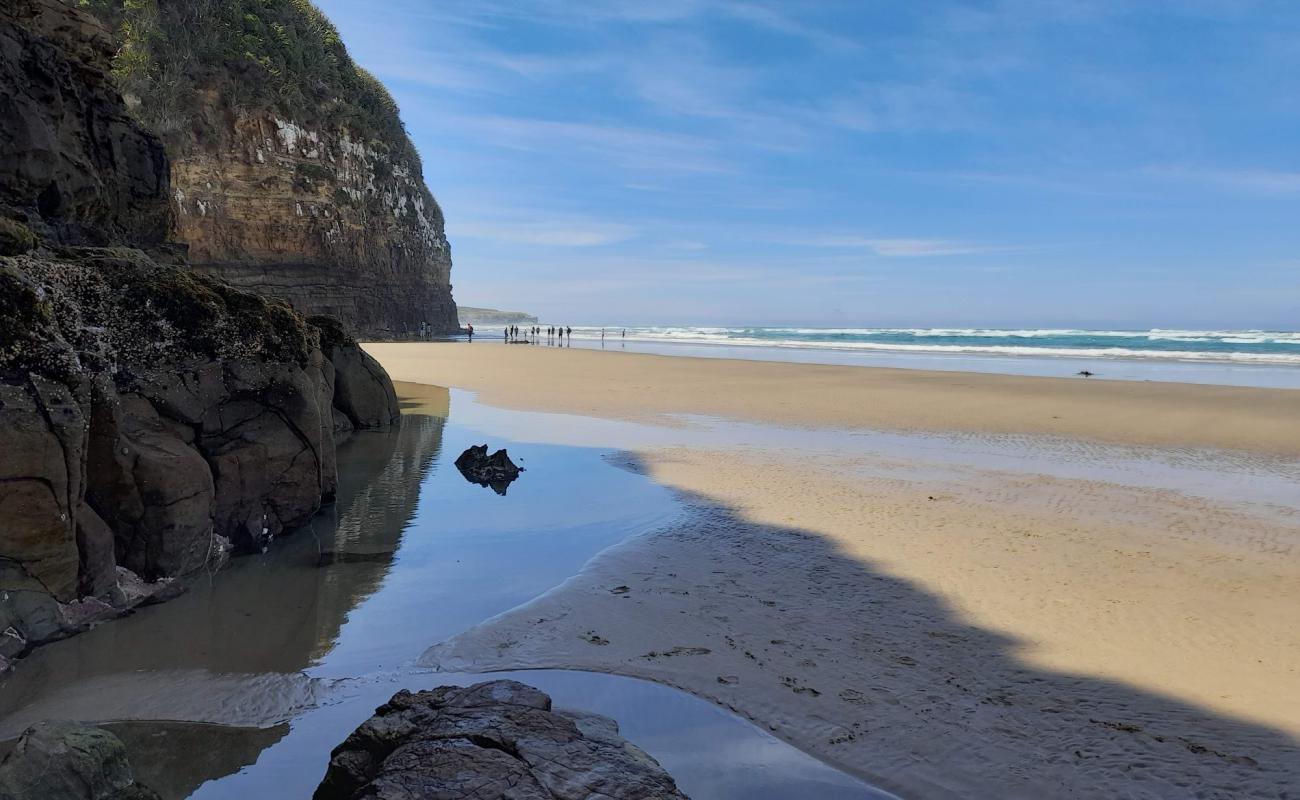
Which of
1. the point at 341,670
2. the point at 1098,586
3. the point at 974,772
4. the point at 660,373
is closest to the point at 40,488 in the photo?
the point at 341,670

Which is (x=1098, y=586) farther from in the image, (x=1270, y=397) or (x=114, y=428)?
(x=1270, y=397)

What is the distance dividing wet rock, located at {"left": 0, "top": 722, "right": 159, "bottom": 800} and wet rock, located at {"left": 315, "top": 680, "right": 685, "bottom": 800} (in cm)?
76

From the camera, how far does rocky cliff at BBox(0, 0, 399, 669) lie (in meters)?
4.88

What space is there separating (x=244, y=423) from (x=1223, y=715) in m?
8.05

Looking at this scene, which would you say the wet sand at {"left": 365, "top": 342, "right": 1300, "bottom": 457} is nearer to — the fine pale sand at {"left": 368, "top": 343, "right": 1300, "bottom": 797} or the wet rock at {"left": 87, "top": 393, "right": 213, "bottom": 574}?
the fine pale sand at {"left": 368, "top": 343, "right": 1300, "bottom": 797}

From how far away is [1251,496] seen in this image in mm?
9914

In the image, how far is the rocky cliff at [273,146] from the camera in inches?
1368

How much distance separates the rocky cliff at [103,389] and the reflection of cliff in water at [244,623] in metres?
0.25

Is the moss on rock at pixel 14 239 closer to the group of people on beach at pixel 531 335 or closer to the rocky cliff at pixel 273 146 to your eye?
the rocky cliff at pixel 273 146

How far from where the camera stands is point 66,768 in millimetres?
2809

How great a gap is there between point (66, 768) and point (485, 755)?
60.7 inches

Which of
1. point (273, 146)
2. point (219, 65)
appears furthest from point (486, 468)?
point (219, 65)

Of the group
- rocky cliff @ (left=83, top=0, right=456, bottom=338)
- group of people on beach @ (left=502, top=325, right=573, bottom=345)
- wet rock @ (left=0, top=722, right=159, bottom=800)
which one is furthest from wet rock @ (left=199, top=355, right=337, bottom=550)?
group of people on beach @ (left=502, top=325, right=573, bottom=345)

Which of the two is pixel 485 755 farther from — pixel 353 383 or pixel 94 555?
pixel 353 383
